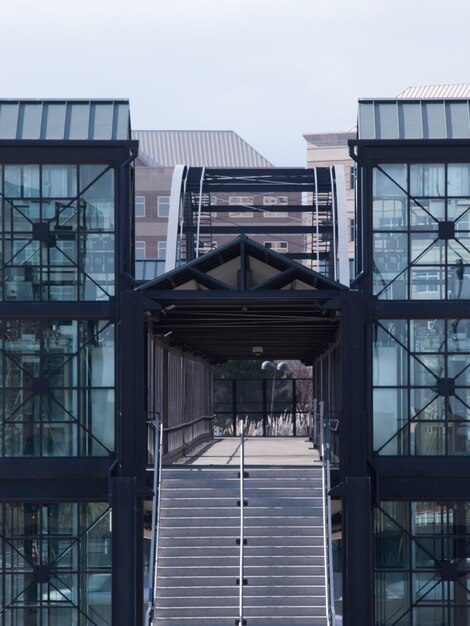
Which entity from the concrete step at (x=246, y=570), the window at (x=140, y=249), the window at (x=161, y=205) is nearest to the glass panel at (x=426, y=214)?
the concrete step at (x=246, y=570)

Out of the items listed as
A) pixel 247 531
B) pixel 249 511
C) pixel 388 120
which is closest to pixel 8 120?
pixel 388 120

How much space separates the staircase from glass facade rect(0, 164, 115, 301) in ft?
12.4

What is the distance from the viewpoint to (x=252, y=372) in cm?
7569

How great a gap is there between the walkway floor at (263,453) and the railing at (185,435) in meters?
0.37

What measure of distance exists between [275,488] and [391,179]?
227 inches

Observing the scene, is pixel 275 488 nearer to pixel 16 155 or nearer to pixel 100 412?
pixel 100 412

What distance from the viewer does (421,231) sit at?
25172 mm

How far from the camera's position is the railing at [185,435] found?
32.2 m

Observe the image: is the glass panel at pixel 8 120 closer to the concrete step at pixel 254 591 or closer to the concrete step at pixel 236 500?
the concrete step at pixel 236 500

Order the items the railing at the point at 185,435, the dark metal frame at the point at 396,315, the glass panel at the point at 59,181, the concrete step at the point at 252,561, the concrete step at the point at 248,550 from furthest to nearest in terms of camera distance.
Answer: the railing at the point at 185,435 → the glass panel at the point at 59,181 → the dark metal frame at the point at 396,315 → the concrete step at the point at 248,550 → the concrete step at the point at 252,561

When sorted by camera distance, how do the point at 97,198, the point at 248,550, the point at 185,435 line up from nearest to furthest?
the point at 248,550 < the point at 97,198 < the point at 185,435

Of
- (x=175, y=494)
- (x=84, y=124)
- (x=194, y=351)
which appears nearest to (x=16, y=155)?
(x=84, y=124)

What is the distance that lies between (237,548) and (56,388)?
4.22 metres

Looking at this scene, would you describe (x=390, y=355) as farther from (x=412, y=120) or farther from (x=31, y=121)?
(x=31, y=121)
